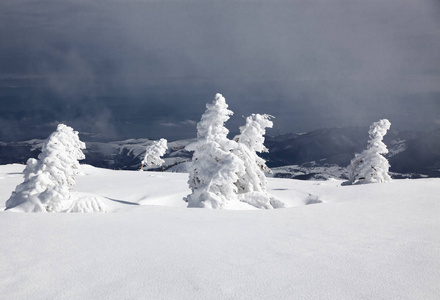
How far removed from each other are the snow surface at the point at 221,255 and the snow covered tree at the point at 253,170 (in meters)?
8.10

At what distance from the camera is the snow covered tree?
20.1m

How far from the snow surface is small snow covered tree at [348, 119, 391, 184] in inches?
992

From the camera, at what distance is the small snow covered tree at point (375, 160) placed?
35.6 meters

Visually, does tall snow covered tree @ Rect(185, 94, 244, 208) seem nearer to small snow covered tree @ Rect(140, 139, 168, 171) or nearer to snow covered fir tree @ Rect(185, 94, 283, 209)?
snow covered fir tree @ Rect(185, 94, 283, 209)

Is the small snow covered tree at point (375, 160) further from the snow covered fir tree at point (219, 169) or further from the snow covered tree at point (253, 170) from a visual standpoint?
the snow covered fir tree at point (219, 169)

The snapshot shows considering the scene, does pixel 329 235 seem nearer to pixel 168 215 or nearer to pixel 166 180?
pixel 168 215

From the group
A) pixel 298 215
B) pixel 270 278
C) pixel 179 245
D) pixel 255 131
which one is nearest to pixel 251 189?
pixel 255 131

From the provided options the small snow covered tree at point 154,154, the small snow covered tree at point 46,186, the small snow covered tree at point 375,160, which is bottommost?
the small snow covered tree at point 46,186

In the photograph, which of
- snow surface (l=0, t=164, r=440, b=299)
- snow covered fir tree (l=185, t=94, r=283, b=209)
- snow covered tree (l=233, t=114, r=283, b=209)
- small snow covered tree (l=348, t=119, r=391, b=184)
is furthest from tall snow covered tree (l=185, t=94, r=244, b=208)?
small snow covered tree (l=348, t=119, r=391, b=184)

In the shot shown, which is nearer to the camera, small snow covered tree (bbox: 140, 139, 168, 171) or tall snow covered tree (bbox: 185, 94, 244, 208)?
tall snow covered tree (bbox: 185, 94, 244, 208)

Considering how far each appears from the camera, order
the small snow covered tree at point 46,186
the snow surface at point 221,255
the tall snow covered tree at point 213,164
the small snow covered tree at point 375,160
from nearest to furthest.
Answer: the snow surface at point 221,255, the small snow covered tree at point 46,186, the tall snow covered tree at point 213,164, the small snow covered tree at point 375,160

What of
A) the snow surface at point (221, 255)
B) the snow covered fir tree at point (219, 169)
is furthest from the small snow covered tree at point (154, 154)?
the snow surface at point (221, 255)

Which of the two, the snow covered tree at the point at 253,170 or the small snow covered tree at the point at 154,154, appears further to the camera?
the small snow covered tree at the point at 154,154

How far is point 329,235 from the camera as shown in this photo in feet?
28.6
